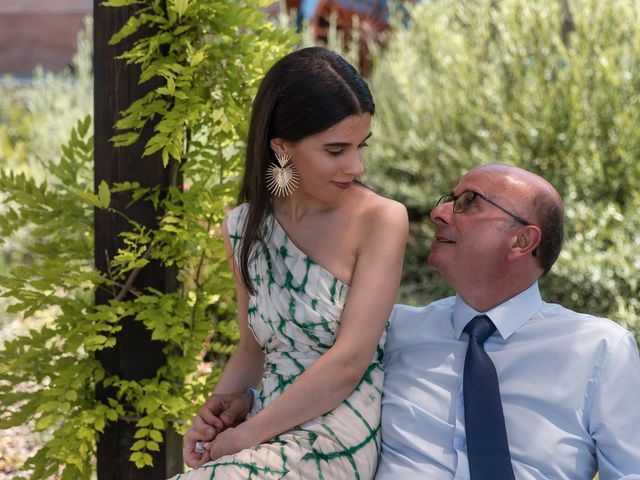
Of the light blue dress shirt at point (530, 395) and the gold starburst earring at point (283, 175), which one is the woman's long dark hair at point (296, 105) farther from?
the light blue dress shirt at point (530, 395)

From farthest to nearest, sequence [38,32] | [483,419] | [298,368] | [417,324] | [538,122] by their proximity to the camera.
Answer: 1. [38,32]
2. [538,122]
3. [417,324]
4. [298,368]
5. [483,419]

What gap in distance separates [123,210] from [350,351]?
1.07 metres

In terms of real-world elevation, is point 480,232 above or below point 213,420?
Result: above

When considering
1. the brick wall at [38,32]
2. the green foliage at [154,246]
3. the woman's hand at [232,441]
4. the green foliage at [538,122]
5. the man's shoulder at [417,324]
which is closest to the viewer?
the woman's hand at [232,441]

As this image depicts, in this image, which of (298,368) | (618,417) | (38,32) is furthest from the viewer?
(38,32)

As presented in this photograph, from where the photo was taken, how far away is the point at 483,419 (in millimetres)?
2184

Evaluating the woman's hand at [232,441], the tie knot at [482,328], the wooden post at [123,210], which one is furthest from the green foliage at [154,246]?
the tie knot at [482,328]

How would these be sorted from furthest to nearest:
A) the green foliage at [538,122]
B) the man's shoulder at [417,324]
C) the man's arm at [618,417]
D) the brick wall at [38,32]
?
the brick wall at [38,32], the green foliage at [538,122], the man's shoulder at [417,324], the man's arm at [618,417]

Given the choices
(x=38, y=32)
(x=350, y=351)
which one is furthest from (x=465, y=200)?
(x=38, y=32)

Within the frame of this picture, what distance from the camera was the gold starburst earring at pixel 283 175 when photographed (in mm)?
2301

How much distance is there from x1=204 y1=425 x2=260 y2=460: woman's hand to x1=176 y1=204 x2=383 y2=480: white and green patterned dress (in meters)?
0.05

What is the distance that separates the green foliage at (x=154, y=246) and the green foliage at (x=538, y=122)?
2.27 m

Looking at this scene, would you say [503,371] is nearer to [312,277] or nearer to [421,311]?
[421,311]

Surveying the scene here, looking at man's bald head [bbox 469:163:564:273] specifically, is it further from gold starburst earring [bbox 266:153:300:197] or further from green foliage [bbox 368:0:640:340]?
green foliage [bbox 368:0:640:340]
